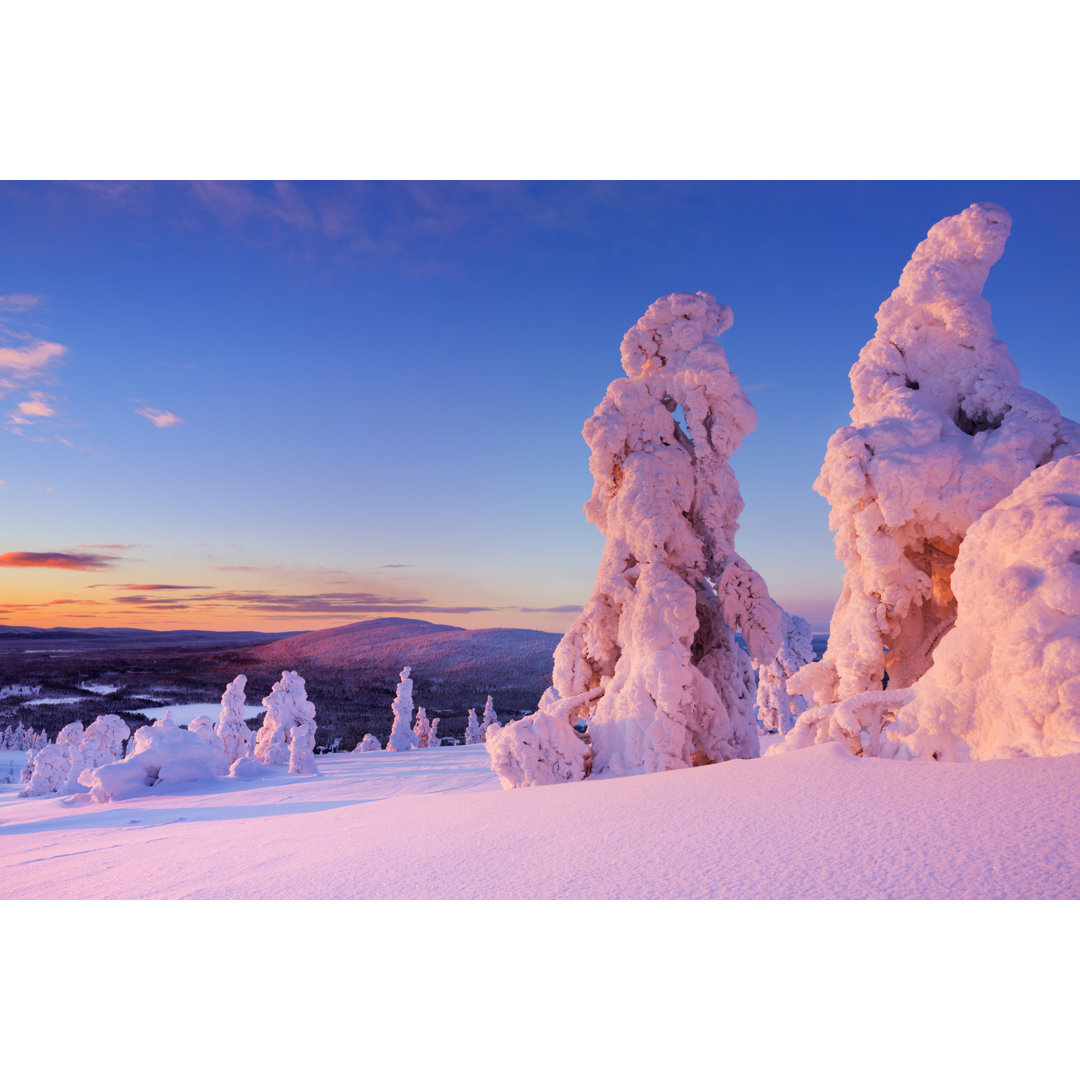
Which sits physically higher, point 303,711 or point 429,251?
point 429,251

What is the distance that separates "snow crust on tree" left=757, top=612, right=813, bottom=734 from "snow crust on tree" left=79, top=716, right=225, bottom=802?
49.3 ft

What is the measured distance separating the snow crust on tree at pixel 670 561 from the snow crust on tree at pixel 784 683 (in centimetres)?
926

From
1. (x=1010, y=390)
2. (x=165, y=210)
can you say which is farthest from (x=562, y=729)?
(x=165, y=210)

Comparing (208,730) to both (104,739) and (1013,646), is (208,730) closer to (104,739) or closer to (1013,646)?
(104,739)

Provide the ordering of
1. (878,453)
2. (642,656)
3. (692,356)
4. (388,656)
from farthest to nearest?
(388,656) < (692,356) < (642,656) < (878,453)

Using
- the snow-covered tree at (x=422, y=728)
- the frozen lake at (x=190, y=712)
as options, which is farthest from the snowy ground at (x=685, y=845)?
the snow-covered tree at (x=422, y=728)

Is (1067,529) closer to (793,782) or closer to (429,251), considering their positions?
(793,782)

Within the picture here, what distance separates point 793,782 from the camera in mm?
3637

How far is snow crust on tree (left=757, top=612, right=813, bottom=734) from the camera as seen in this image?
18484 millimetres

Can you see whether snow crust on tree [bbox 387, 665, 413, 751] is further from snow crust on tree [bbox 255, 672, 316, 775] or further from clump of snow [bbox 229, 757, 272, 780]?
Answer: clump of snow [bbox 229, 757, 272, 780]

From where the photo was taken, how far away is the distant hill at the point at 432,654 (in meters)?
25.2

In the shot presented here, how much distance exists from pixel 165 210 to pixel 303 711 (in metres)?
19.6

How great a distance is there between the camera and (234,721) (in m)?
24.5

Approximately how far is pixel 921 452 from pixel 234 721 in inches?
995
